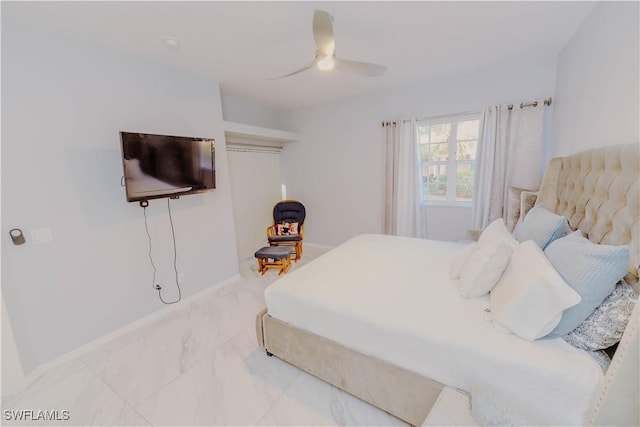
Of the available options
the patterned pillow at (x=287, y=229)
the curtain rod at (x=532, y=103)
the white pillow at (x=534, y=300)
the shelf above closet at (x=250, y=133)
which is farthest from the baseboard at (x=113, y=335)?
the curtain rod at (x=532, y=103)

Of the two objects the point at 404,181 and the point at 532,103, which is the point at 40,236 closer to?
the point at 404,181

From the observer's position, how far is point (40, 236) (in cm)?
187

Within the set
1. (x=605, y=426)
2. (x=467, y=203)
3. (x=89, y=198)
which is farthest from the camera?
(x=467, y=203)

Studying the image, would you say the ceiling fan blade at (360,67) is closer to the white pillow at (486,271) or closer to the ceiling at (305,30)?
the ceiling at (305,30)

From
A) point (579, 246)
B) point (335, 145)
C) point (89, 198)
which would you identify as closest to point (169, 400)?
point (89, 198)

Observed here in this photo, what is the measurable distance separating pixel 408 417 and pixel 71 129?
3072 mm

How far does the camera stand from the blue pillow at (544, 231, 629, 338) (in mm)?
1021

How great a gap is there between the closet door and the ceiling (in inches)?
55.1

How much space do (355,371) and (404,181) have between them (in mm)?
2729

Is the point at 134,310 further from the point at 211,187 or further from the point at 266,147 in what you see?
the point at 266,147

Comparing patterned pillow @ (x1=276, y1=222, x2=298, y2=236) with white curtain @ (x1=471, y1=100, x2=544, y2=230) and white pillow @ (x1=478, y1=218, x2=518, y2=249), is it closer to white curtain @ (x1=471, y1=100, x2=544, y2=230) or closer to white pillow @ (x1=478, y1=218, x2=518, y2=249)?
white curtain @ (x1=471, y1=100, x2=544, y2=230)

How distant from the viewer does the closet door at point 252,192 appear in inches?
157

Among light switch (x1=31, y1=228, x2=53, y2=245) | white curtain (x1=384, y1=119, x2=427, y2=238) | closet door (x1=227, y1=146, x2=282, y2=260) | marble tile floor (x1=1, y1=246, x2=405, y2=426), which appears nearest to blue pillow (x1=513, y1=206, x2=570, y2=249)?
marble tile floor (x1=1, y1=246, x2=405, y2=426)

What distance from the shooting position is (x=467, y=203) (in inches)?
132
